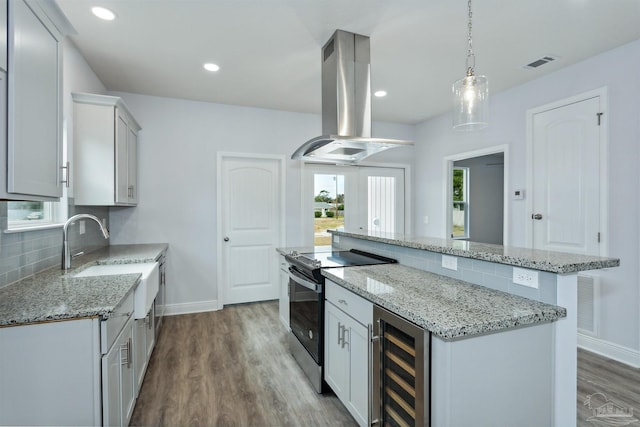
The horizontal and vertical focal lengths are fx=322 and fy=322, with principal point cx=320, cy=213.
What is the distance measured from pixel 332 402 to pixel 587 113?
136 inches

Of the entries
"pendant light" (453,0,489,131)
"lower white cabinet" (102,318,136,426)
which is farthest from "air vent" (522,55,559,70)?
"lower white cabinet" (102,318,136,426)

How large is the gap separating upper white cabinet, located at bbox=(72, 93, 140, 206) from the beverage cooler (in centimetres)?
265

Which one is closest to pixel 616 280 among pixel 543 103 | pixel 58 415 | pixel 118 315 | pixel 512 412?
pixel 543 103

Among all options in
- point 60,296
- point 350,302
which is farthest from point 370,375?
point 60,296

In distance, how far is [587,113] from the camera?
3.07 m

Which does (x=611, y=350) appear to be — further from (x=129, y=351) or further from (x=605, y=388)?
(x=129, y=351)

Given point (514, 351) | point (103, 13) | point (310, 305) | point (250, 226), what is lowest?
point (310, 305)

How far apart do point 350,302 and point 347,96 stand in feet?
5.51

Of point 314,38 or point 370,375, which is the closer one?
point 370,375

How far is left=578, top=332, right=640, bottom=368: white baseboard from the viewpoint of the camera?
2.72m

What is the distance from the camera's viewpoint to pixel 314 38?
106 inches

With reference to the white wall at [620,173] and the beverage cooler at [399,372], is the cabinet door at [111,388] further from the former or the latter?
the white wall at [620,173]

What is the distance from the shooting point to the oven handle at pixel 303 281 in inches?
88.4

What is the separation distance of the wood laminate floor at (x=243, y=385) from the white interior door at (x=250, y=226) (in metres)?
1.07
